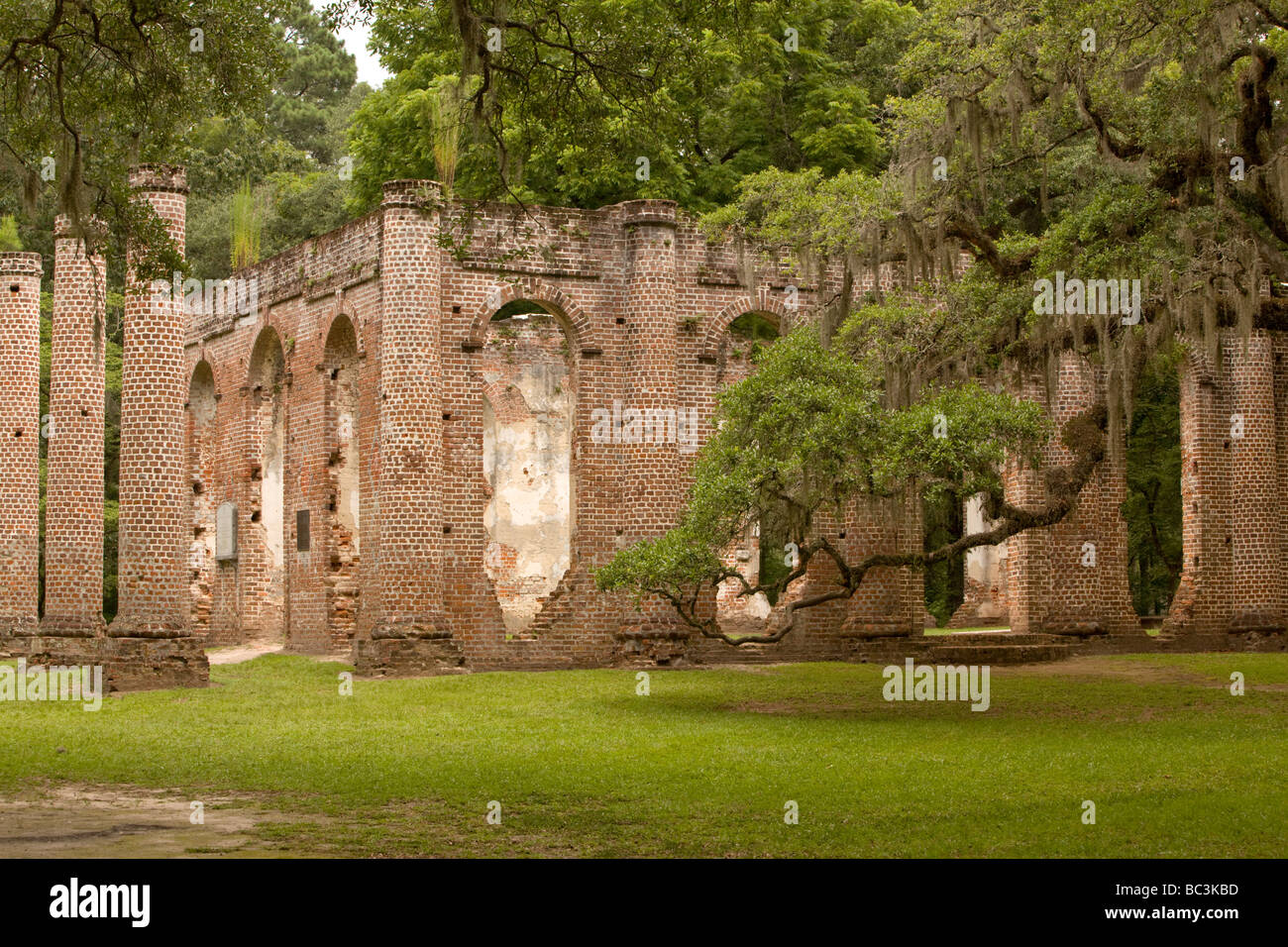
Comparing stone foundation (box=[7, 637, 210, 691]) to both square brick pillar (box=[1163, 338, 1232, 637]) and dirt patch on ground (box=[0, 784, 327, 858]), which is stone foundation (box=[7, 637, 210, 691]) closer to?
dirt patch on ground (box=[0, 784, 327, 858])

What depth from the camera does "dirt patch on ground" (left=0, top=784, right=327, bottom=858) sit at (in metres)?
10.1

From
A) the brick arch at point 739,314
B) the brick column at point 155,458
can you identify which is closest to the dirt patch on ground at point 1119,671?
the brick arch at point 739,314

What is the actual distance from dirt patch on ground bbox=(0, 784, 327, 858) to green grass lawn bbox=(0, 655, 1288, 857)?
25 centimetres

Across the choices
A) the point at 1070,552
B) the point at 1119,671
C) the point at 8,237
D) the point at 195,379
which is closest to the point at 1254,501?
the point at 1070,552

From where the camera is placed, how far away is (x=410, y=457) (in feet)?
82.1

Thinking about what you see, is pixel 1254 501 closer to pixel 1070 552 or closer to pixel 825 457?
pixel 1070 552

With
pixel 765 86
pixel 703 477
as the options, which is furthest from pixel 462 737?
pixel 765 86

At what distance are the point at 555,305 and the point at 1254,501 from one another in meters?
14.1

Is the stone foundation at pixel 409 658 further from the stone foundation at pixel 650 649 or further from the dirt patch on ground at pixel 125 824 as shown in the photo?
the dirt patch on ground at pixel 125 824

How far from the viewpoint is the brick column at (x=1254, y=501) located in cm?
3003

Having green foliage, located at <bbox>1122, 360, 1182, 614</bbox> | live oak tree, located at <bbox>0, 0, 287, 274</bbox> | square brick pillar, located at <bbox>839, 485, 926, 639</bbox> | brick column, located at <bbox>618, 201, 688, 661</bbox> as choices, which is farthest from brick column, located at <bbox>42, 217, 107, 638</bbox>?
green foliage, located at <bbox>1122, 360, 1182, 614</bbox>

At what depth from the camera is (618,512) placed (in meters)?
26.5

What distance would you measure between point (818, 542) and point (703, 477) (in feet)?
5.48

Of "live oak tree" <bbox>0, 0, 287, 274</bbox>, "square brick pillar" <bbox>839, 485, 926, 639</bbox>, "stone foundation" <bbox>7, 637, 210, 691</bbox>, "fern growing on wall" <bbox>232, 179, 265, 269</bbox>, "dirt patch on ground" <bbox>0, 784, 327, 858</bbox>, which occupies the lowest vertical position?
"dirt patch on ground" <bbox>0, 784, 327, 858</bbox>
